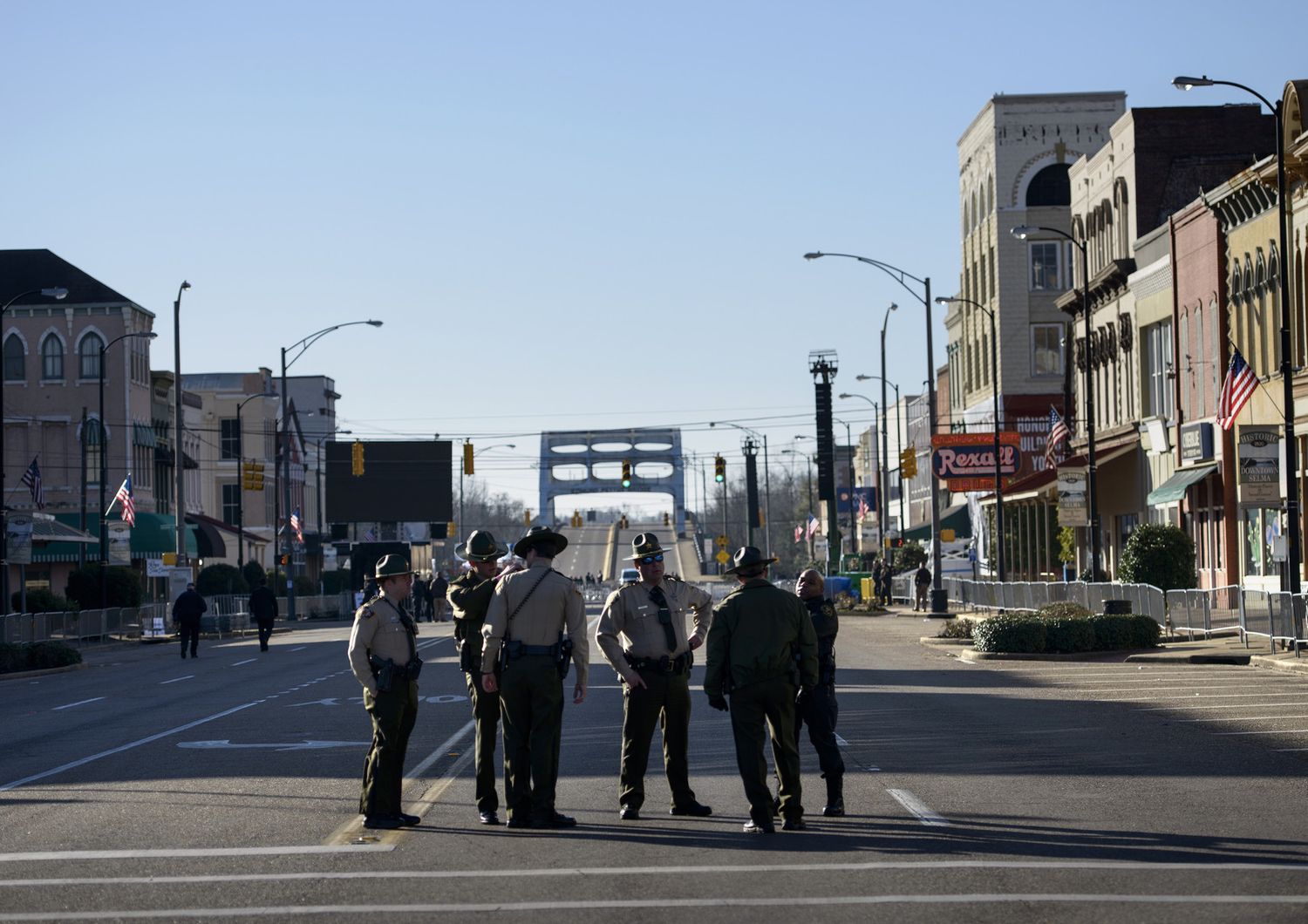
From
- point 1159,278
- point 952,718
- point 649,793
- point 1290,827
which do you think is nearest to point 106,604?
point 1159,278

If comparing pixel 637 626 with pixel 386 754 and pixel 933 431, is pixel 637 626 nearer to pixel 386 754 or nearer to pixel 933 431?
pixel 386 754

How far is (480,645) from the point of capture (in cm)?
1312

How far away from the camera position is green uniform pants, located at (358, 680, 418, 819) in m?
12.1

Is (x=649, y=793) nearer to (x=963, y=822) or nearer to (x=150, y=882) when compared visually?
(x=963, y=822)

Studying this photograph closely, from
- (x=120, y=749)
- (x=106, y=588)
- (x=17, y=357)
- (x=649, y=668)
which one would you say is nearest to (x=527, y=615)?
(x=649, y=668)

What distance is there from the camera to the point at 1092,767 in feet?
51.1

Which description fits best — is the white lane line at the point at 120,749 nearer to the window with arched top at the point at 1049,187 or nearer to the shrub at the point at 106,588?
the shrub at the point at 106,588

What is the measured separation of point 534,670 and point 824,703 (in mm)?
2200

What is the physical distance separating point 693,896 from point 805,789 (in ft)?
15.6

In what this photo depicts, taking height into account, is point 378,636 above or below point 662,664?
above

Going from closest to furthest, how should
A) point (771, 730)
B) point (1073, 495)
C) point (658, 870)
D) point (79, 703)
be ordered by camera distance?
point (658, 870) → point (771, 730) → point (79, 703) → point (1073, 495)

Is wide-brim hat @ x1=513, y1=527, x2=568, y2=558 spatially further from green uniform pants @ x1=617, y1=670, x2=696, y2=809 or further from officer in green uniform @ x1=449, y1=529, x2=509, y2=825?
green uniform pants @ x1=617, y1=670, x2=696, y2=809

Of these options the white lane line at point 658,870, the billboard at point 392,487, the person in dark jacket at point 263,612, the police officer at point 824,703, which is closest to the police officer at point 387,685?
the white lane line at point 658,870

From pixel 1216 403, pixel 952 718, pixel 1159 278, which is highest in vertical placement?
pixel 1159 278
